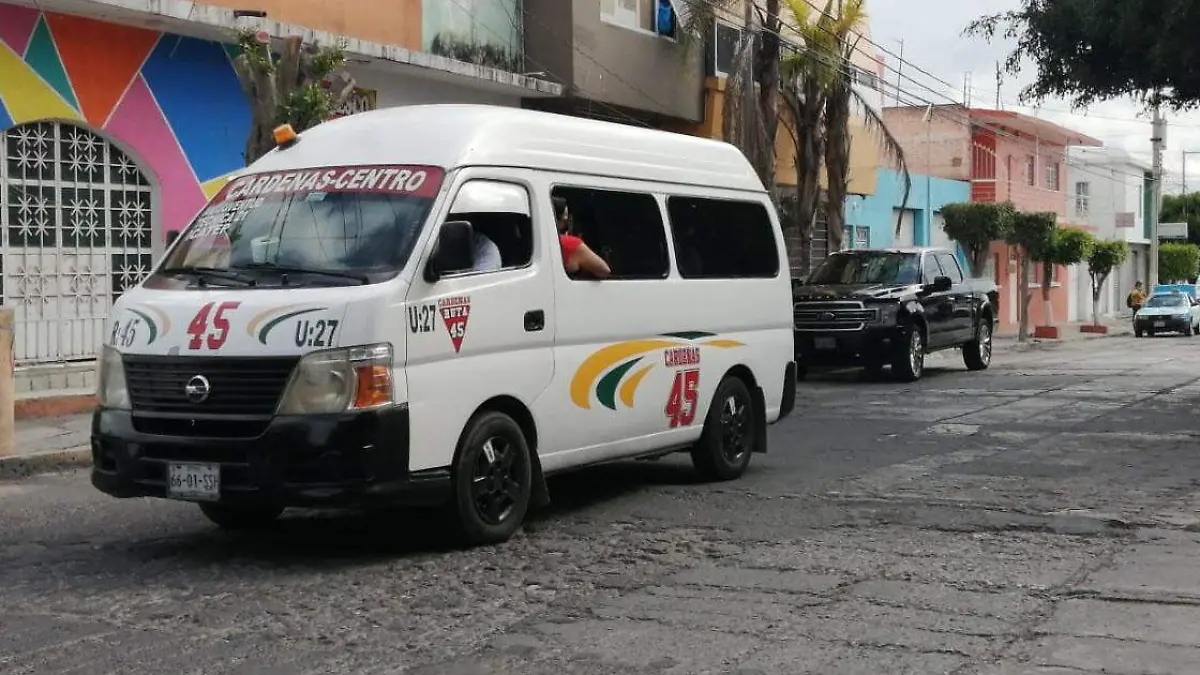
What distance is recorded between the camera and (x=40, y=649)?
561 centimetres

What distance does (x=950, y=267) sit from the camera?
21766 mm

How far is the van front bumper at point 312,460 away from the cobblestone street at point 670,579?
41 centimetres

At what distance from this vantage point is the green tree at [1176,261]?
214ft

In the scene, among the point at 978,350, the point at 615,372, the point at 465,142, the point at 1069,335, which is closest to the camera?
the point at 465,142

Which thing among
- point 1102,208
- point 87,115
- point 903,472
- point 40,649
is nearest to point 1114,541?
point 903,472

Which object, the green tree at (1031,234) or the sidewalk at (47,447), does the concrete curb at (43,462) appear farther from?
the green tree at (1031,234)

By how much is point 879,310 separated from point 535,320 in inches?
498

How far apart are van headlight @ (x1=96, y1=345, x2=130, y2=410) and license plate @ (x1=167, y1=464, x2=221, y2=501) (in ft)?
1.59

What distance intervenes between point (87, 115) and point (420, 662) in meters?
11.2

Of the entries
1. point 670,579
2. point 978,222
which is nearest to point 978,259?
point 978,222

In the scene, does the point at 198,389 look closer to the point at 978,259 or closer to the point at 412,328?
the point at 412,328

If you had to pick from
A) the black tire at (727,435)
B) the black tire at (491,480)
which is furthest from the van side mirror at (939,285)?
the black tire at (491,480)

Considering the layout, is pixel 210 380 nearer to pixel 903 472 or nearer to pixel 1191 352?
pixel 903 472

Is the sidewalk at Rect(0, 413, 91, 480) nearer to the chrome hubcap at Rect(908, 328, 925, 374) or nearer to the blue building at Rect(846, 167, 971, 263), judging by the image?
the chrome hubcap at Rect(908, 328, 925, 374)
